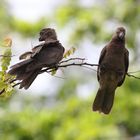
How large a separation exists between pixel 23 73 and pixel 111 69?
85 cm

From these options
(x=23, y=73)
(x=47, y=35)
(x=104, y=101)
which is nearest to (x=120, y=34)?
(x=104, y=101)

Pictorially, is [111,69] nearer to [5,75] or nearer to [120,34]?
[120,34]

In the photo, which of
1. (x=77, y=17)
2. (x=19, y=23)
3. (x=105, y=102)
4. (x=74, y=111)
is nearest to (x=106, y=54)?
(x=105, y=102)

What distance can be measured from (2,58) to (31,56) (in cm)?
14

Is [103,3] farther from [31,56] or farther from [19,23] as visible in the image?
[31,56]

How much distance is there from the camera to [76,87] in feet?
39.6

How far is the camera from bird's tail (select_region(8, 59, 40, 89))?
3.67 meters

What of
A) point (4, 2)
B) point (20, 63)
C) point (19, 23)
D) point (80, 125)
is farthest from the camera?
point (4, 2)

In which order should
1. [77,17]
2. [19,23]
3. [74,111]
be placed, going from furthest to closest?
[19,23] < [77,17] < [74,111]

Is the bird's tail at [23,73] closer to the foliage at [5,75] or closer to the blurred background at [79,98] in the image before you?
the foliage at [5,75]

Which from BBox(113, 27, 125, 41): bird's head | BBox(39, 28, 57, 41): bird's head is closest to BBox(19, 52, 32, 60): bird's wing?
BBox(39, 28, 57, 41): bird's head

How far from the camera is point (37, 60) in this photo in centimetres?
375

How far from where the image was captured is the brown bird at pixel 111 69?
438 cm

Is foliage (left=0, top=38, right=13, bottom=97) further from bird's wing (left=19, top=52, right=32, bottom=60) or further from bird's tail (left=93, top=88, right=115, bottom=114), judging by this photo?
bird's tail (left=93, top=88, right=115, bottom=114)
